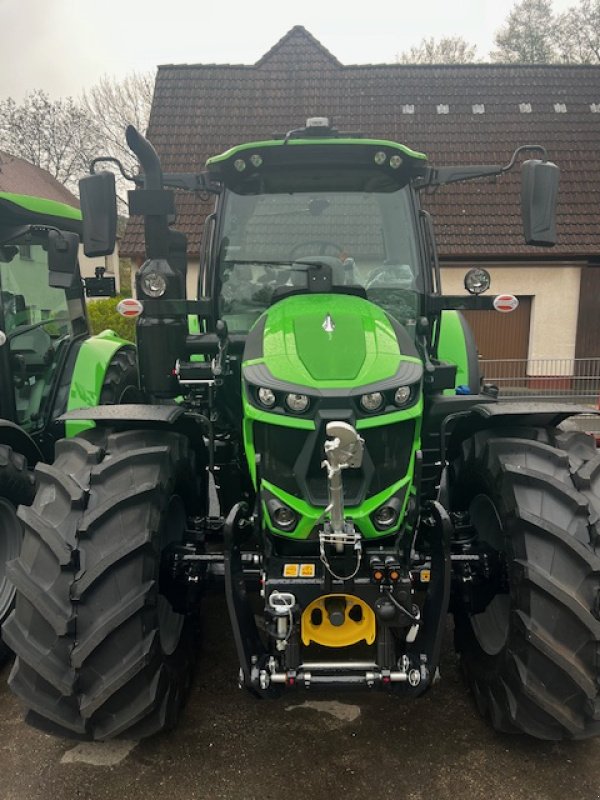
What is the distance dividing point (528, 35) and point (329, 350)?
32450 mm

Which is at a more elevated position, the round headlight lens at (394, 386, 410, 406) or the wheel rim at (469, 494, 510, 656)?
the round headlight lens at (394, 386, 410, 406)

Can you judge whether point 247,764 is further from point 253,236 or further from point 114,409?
point 253,236

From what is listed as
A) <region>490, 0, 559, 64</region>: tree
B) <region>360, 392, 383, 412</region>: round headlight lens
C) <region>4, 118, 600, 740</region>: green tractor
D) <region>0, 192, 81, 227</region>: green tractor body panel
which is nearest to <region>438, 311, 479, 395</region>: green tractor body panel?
<region>4, 118, 600, 740</region>: green tractor

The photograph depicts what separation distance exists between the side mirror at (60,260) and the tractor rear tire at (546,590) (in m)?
3.02

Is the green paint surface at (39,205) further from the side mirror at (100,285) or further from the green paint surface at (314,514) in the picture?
the green paint surface at (314,514)

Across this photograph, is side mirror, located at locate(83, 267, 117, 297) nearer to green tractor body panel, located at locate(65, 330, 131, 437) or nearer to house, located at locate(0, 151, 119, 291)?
green tractor body panel, located at locate(65, 330, 131, 437)

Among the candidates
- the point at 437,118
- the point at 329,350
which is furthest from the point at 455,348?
the point at 437,118

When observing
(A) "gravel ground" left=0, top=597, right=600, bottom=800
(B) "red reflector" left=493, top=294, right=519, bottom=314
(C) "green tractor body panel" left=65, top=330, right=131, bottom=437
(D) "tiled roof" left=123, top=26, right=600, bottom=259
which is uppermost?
(D) "tiled roof" left=123, top=26, right=600, bottom=259

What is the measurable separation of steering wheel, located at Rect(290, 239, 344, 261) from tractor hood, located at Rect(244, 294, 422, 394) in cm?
79

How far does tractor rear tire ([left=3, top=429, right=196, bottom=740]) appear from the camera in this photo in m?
2.51

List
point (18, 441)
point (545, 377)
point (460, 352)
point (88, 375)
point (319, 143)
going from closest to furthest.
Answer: point (319, 143), point (18, 441), point (460, 352), point (88, 375), point (545, 377)

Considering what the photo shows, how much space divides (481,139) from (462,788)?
1385cm

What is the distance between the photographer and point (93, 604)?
2.54 meters

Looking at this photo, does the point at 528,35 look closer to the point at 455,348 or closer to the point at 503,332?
the point at 503,332
